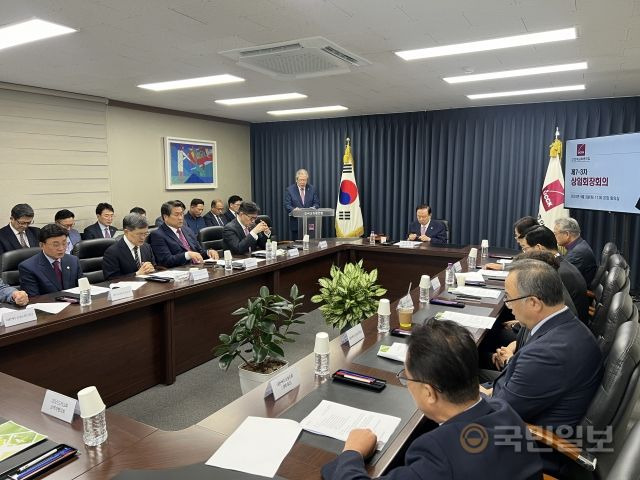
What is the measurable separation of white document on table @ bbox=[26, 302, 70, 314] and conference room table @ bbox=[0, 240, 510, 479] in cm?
6

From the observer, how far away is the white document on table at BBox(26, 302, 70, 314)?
8.36 ft

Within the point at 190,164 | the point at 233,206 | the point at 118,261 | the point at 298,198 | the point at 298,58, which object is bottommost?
the point at 118,261

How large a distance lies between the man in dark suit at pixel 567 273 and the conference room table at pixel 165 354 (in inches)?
16.7

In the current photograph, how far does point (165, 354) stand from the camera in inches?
127

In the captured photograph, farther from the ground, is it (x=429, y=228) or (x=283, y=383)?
(x=429, y=228)

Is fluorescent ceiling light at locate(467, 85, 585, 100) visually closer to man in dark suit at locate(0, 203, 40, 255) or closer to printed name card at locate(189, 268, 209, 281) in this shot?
printed name card at locate(189, 268, 209, 281)

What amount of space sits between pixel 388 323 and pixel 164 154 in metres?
5.41

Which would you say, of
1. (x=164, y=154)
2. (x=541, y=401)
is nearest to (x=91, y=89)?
(x=164, y=154)

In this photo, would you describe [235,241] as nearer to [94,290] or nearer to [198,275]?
[198,275]

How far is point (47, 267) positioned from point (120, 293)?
0.68 metres

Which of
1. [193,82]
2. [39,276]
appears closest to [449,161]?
[193,82]

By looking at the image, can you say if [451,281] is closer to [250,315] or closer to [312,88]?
[250,315]

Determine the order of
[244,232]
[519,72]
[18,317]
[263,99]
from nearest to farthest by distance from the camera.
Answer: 1. [18,317]
2. [519,72]
3. [244,232]
4. [263,99]

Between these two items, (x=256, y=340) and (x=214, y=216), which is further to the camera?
(x=214, y=216)
